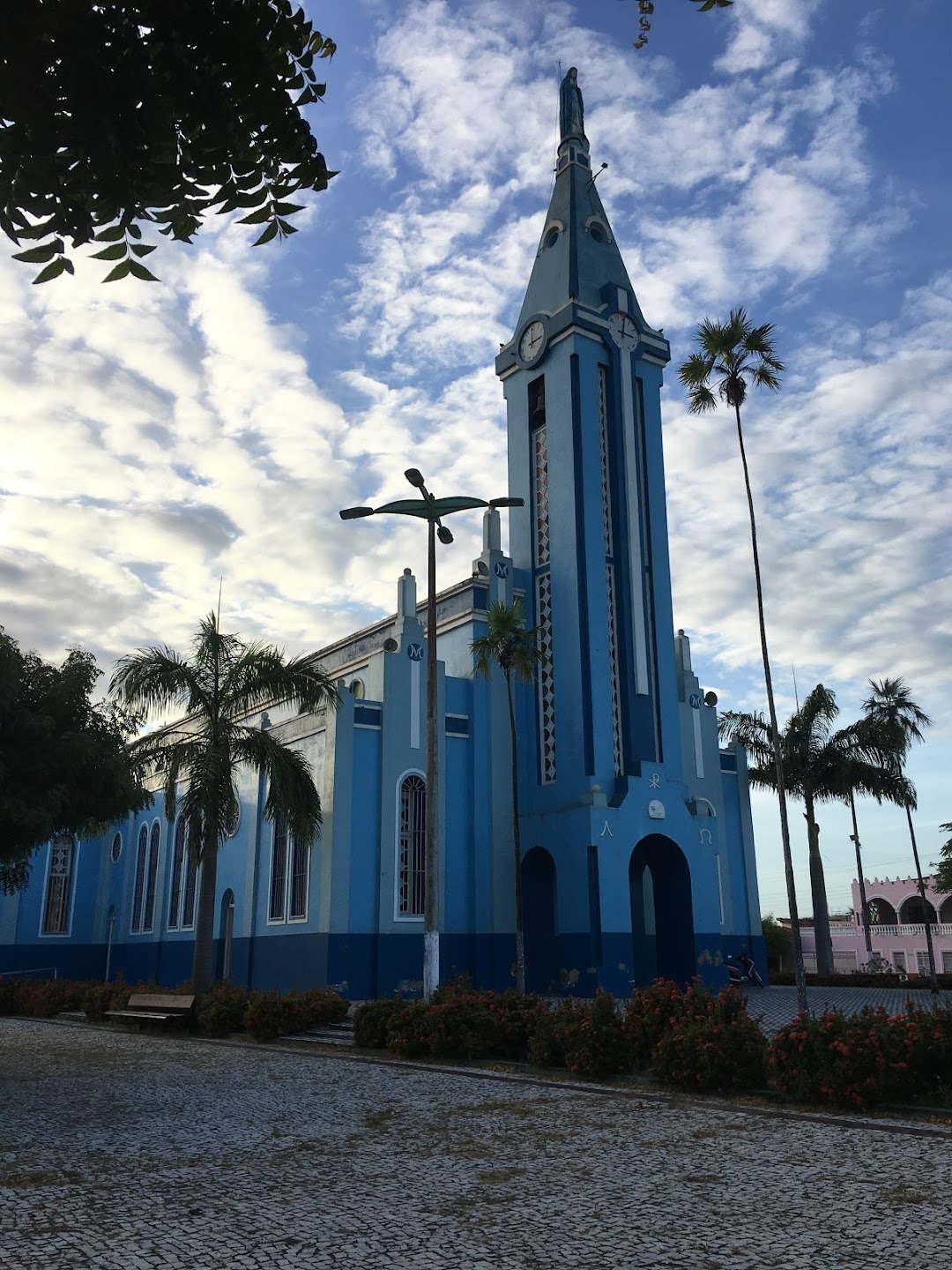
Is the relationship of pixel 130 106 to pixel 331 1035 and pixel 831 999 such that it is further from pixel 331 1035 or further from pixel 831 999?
pixel 831 999

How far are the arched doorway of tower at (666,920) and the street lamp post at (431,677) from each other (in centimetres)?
1102

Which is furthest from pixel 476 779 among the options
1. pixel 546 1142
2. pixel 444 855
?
pixel 546 1142

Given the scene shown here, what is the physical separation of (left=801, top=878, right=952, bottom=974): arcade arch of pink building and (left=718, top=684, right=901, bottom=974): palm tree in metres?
8.67

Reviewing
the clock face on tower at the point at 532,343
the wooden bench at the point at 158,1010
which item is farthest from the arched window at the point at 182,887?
the clock face on tower at the point at 532,343

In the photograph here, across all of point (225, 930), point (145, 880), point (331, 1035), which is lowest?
point (331, 1035)

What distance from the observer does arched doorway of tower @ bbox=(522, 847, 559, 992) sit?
2780 cm

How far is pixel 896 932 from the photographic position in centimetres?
5112

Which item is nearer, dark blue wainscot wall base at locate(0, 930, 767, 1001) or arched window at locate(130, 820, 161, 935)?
dark blue wainscot wall base at locate(0, 930, 767, 1001)

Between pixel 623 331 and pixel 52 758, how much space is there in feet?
74.8

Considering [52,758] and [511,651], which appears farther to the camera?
[511,651]

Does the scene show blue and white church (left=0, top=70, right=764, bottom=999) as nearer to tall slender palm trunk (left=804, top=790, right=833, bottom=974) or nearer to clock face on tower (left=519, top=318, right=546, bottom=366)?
clock face on tower (left=519, top=318, right=546, bottom=366)

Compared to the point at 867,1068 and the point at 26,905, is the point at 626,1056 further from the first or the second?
the point at 26,905

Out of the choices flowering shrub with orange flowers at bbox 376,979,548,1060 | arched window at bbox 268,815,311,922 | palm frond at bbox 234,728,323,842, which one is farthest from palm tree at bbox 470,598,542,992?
flowering shrub with orange flowers at bbox 376,979,548,1060

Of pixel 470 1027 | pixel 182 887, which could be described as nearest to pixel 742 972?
pixel 470 1027
